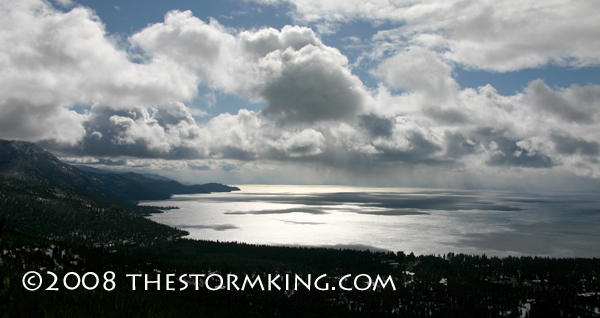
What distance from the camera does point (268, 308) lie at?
5044 inches

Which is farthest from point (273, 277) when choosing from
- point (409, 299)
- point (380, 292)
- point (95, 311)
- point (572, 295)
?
point (572, 295)

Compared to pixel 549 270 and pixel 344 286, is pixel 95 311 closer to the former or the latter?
pixel 344 286

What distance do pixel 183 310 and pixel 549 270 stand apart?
193 metres

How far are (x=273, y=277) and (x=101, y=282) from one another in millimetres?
80495

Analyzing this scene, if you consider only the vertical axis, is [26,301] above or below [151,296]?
above

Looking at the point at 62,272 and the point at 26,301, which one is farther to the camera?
the point at 62,272

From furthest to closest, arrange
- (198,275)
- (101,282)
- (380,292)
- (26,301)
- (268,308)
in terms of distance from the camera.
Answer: (198,275) < (380,292) < (101,282) < (268,308) < (26,301)

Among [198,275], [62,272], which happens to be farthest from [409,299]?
[62,272]

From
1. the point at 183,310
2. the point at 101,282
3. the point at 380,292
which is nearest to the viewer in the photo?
the point at 183,310

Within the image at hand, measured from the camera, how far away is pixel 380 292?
149 metres

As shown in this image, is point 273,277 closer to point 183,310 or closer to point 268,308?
point 268,308
